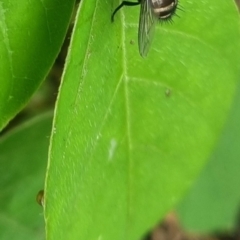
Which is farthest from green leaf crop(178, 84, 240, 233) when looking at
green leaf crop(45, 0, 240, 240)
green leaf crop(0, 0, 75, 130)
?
green leaf crop(0, 0, 75, 130)

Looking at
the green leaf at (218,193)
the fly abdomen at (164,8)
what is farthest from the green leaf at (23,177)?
the green leaf at (218,193)

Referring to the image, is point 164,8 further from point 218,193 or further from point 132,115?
point 218,193

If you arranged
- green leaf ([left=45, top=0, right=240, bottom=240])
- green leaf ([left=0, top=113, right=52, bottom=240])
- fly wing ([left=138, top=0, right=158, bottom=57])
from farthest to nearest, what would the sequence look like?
green leaf ([left=0, top=113, right=52, bottom=240]), fly wing ([left=138, top=0, right=158, bottom=57]), green leaf ([left=45, top=0, right=240, bottom=240])

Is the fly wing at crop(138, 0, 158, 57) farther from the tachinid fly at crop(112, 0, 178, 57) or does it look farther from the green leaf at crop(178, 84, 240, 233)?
the green leaf at crop(178, 84, 240, 233)

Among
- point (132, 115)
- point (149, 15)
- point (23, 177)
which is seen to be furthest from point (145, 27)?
point (23, 177)

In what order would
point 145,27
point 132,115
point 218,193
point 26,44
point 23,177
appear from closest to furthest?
point 26,44 < point 145,27 < point 132,115 < point 23,177 < point 218,193
